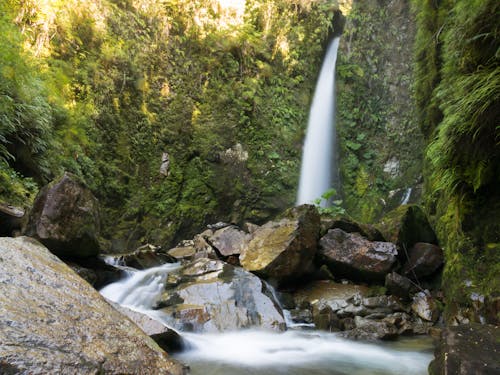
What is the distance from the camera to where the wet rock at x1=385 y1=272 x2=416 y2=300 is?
5.88m

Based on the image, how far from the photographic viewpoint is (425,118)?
26.9 feet

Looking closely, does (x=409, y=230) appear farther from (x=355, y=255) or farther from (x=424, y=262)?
(x=355, y=255)

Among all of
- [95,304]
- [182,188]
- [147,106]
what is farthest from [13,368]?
[147,106]

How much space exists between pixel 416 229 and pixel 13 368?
7143 mm

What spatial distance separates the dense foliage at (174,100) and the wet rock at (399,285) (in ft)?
23.8

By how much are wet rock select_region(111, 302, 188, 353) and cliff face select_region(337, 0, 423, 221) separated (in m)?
10.6

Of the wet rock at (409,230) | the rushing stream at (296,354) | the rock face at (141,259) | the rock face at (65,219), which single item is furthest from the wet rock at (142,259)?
the wet rock at (409,230)

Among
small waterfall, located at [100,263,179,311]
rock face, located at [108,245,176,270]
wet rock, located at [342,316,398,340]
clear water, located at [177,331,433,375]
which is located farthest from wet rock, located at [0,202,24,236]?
wet rock, located at [342,316,398,340]

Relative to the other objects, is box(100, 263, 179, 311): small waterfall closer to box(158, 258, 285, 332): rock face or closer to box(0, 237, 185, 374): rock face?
box(158, 258, 285, 332): rock face

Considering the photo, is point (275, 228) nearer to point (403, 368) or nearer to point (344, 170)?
point (403, 368)

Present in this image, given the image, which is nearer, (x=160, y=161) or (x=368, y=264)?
(x=368, y=264)

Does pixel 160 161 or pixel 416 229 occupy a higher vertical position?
pixel 160 161

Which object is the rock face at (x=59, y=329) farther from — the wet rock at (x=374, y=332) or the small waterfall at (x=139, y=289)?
the wet rock at (x=374, y=332)

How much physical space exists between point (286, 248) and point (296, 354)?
2.42m
